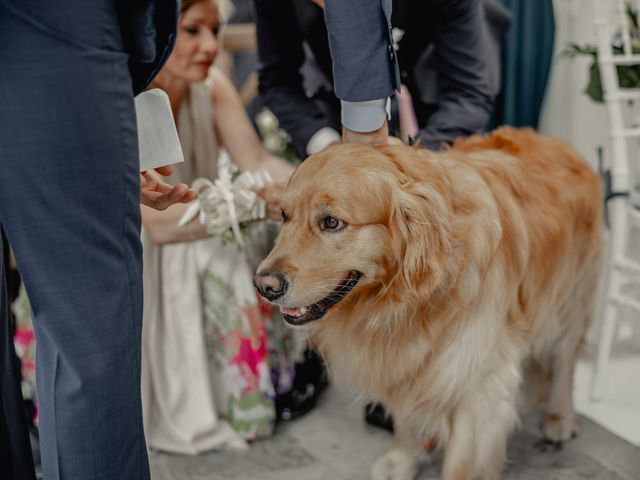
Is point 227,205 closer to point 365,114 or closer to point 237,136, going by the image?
point 237,136

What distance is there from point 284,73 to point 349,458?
45.5 inches

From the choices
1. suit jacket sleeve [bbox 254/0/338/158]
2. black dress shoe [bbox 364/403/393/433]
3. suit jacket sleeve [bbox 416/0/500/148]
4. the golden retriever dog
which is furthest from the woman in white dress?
suit jacket sleeve [bbox 416/0/500/148]

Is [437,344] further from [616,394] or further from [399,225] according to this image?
[616,394]

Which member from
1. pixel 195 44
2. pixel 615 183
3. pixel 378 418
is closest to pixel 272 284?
pixel 378 418

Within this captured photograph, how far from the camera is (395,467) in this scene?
5.89 feet

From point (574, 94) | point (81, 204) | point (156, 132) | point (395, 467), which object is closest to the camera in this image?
point (81, 204)

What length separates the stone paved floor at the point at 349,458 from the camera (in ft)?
5.96

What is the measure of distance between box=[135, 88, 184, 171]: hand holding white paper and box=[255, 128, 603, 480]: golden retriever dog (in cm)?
29

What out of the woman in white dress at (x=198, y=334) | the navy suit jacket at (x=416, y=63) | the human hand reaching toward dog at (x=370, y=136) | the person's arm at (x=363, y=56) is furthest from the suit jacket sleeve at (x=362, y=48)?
the woman in white dress at (x=198, y=334)

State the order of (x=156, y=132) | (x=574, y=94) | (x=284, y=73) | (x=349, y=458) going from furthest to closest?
(x=574, y=94) < (x=284, y=73) < (x=349, y=458) < (x=156, y=132)

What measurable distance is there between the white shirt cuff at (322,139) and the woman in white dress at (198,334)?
0.37 m

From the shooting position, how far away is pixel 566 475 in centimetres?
179

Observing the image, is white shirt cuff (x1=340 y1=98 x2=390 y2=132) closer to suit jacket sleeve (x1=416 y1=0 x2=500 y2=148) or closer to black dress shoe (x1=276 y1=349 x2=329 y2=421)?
suit jacket sleeve (x1=416 y1=0 x2=500 y2=148)

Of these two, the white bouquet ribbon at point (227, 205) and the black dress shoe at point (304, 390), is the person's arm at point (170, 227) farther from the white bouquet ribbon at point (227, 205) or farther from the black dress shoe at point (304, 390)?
the black dress shoe at point (304, 390)
